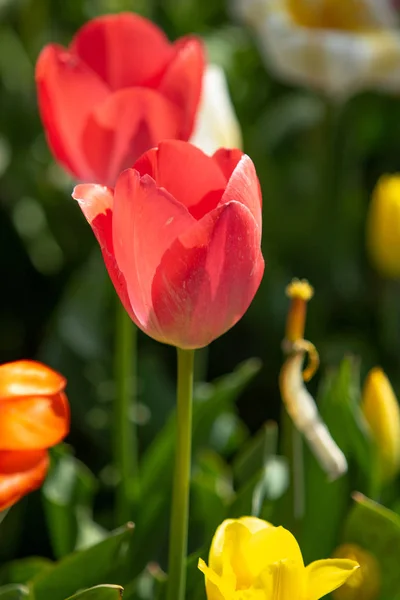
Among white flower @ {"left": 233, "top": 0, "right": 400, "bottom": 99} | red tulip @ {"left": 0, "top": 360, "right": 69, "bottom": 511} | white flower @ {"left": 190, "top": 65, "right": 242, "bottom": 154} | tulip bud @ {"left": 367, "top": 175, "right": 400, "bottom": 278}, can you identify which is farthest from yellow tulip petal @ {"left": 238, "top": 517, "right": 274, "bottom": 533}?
white flower @ {"left": 233, "top": 0, "right": 400, "bottom": 99}

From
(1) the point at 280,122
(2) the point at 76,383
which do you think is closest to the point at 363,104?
(1) the point at 280,122

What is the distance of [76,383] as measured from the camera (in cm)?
106

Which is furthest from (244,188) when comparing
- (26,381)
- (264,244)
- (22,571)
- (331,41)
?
(264,244)

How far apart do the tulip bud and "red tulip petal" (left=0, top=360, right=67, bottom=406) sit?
492mm

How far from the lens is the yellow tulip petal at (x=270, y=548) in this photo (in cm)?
49

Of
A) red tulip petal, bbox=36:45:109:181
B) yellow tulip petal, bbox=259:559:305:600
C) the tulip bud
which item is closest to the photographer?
yellow tulip petal, bbox=259:559:305:600

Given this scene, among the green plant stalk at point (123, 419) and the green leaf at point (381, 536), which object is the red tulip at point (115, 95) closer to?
the green plant stalk at point (123, 419)

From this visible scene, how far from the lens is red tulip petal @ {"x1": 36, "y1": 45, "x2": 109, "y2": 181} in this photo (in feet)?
2.26

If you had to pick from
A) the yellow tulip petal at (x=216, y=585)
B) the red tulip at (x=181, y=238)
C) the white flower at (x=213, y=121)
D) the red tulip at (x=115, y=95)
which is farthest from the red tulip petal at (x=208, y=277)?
the white flower at (x=213, y=121)

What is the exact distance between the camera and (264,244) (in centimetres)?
132

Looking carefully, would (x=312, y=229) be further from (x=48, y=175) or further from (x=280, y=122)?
(x=48, y=175)

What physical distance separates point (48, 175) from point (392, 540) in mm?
818

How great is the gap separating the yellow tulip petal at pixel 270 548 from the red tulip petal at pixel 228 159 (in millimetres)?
178

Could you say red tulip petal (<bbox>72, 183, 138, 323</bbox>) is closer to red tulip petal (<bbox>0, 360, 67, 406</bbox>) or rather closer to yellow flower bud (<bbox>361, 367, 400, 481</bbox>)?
red tulip petal (<bbox>0, 360, 67, 406</bbox>)
